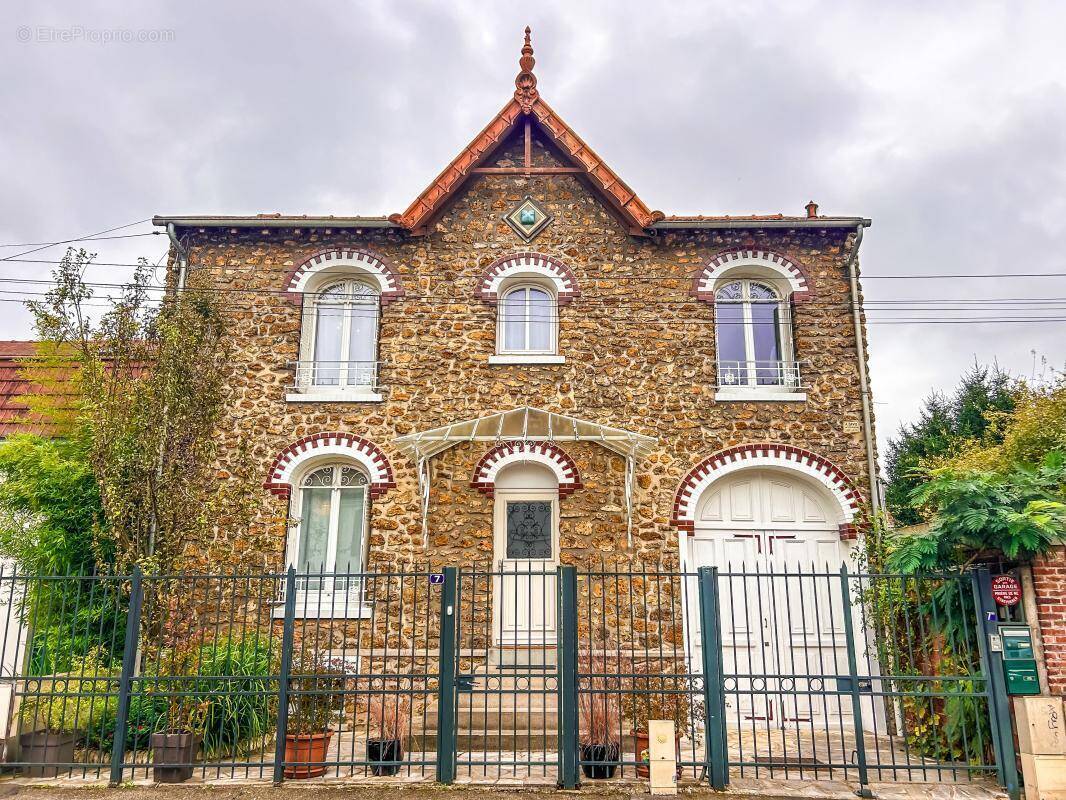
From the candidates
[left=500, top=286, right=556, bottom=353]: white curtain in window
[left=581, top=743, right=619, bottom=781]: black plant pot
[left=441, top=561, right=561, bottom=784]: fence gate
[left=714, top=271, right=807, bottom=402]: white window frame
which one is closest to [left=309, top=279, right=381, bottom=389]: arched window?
[left=500, top=286, right=556, bottom=353]: white curtain in window

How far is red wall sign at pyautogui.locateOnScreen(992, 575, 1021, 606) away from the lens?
7.36m

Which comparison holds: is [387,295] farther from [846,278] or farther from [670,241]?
[846,278]

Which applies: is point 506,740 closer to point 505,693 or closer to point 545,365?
point 505,693

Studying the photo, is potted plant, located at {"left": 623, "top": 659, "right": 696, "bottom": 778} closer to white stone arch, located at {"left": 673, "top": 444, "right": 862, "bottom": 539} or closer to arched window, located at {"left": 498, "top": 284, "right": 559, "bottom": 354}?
white stone arch, located at {"left": 673, "top": 444, "right": 862, "bottom": 539}

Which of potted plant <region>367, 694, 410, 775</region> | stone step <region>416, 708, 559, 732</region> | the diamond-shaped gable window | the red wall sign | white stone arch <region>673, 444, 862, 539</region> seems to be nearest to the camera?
the red wall sign

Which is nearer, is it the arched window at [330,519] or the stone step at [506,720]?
the stone step at [506,720]

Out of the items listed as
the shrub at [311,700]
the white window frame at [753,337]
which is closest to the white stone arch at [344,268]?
the white window frame at [753,337]

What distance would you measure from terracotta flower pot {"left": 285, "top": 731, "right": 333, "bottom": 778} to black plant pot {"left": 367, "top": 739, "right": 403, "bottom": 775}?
0.47m

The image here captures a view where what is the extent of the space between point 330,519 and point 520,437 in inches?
119

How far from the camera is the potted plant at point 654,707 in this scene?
7.38 metres

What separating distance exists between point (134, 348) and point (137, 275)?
952 millimetres

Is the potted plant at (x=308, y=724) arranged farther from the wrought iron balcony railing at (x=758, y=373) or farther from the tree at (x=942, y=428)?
the tree at (x=942, y=428)

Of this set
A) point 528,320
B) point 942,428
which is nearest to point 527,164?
point 528,320

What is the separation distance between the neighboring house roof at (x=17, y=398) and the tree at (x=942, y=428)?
18.9 meters
